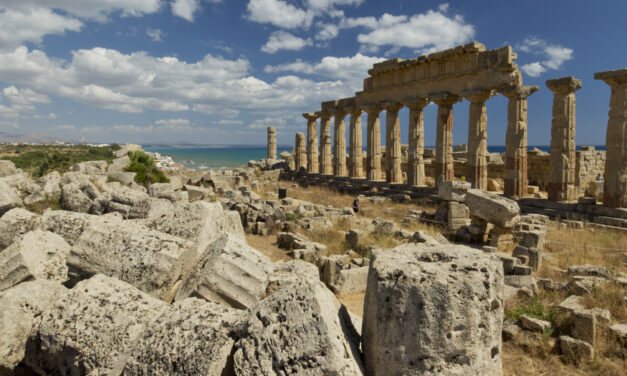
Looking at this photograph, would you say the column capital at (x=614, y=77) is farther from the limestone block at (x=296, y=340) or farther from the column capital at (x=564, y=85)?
the limestone block at (x=296, y=340)

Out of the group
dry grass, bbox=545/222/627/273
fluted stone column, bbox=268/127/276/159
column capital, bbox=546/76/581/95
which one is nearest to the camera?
dry grass, bbox=545/222/627/273

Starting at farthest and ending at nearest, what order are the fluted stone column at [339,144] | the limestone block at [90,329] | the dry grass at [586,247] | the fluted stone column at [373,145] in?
the fluted stone column at [339,144]
the fluted stone column at [373,145]
the dry grass at [586,247]
the limestone block at [90,329]

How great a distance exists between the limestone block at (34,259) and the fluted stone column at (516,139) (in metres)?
15.9

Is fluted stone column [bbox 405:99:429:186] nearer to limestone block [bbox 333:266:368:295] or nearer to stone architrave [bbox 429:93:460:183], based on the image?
stone architrave [bbox 429:93:460:183]

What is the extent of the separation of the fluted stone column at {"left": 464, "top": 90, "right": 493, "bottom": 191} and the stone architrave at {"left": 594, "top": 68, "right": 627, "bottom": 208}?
14.7 feet

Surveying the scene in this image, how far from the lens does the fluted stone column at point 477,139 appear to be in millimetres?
17688

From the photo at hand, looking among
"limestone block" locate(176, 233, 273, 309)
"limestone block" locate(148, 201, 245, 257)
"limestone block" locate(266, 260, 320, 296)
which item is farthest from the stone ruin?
"limestone block" locate(176, 233, 273, 309)

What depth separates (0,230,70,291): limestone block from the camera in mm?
5289

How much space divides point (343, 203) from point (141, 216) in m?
12.1

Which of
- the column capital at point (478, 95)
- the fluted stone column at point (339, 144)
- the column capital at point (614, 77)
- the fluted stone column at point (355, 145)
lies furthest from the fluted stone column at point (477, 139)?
the fluted stone column at point (339, 144)

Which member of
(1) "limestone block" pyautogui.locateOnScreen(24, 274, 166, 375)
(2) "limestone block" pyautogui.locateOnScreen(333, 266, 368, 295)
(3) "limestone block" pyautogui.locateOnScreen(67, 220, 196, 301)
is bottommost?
(2) "limestone block" pyautogui.locateOnScreen(333, 266, 368, 295)

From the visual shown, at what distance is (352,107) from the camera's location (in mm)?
25609

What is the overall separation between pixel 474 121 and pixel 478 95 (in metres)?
1.13

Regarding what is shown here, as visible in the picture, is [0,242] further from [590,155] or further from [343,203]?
[590,155]
